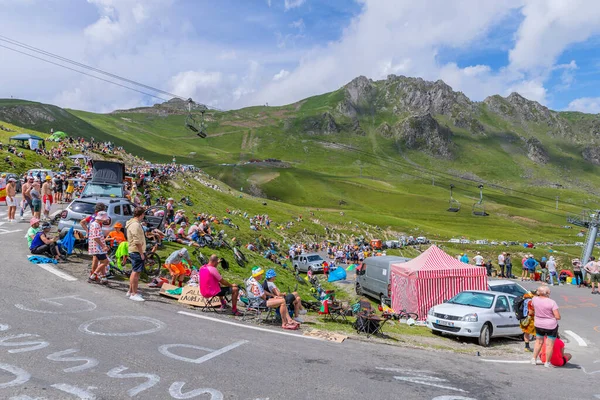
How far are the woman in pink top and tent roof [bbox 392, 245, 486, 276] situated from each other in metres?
8.57

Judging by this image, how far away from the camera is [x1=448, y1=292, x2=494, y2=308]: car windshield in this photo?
48.8 ft

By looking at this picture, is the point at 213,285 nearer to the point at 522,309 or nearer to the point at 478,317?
the point at 478,317

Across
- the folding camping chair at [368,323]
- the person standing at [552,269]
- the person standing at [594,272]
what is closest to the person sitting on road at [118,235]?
the folding camping chair at [368,323]

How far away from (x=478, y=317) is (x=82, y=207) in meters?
15.5

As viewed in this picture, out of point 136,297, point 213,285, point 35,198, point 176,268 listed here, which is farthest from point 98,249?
point 35,198

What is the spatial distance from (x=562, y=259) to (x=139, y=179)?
59.2m

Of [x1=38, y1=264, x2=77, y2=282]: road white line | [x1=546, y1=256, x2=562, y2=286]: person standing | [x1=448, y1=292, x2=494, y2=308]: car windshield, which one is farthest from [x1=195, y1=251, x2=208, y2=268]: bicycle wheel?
[x1=546, y1=256, x2=562, y2=286]: person standing

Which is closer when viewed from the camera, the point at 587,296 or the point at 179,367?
the point at 179,367

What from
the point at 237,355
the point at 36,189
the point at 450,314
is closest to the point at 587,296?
the point at 450,314

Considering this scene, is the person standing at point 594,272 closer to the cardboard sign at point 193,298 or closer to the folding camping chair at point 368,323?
the folding camping chair at point 368,323

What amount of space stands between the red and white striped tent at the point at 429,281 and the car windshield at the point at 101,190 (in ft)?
49.2

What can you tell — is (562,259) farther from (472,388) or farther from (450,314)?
(472,388)

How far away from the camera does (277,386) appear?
7.12m

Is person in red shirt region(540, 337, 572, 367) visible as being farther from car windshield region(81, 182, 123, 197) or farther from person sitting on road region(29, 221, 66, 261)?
car windshield region(81, 182, 123, 197)
